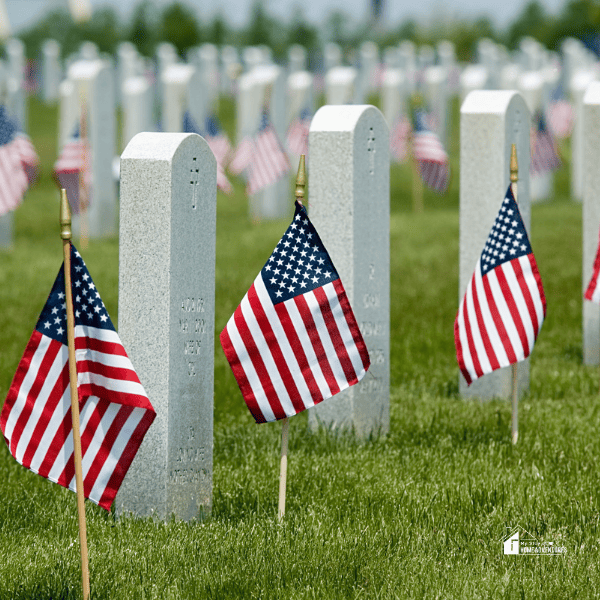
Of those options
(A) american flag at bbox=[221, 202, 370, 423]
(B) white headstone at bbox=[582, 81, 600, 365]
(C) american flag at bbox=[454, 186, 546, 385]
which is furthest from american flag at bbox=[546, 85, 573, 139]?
(A) american flag at bbox=[221, 202, 370, 423]

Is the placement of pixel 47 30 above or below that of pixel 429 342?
above

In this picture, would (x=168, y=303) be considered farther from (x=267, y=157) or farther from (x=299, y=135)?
(x=299, y=135)

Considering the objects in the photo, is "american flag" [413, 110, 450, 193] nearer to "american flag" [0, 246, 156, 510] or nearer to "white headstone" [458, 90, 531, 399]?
"white headstone" [458, 90, 531, 399]

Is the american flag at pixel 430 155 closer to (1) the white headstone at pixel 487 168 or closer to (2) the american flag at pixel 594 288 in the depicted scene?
(1) the white headstone at pixel 487 168

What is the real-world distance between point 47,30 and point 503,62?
43.0m

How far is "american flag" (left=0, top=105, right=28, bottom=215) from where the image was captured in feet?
50.4

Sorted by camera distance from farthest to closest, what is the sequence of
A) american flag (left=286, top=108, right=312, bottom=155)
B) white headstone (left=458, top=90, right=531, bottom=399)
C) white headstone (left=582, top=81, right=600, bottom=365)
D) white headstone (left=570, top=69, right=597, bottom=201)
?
white headstone (left=570, top=69, right=597, bottom=201)
american flag (left=286, top=108, right=312, bottom=155)
white headstone (left=582, top=81, right=600, bottom=365)
white headstone (left=458, top=90, right=531, bottom=399)

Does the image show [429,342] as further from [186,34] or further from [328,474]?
[186,34]

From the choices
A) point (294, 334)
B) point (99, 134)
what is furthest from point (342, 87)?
point (294, 334)

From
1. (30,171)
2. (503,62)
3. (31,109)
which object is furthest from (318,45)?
(30,171)

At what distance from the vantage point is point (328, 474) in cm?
675

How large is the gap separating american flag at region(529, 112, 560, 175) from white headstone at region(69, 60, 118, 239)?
25.0ft

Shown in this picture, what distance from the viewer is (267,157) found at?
59.2 feet

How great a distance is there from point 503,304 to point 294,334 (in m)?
2.01
